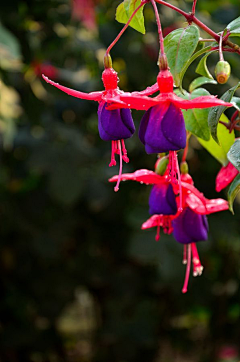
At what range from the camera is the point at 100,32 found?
1.66 metres

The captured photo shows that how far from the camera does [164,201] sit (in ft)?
2.17

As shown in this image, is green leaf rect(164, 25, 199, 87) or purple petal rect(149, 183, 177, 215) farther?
purple petal rect(149, 183, 177, 215)

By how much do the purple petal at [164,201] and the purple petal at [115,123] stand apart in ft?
0.44

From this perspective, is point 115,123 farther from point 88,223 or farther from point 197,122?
point 88,223

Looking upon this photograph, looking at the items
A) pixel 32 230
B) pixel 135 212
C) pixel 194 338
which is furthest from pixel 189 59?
pixel 194 338

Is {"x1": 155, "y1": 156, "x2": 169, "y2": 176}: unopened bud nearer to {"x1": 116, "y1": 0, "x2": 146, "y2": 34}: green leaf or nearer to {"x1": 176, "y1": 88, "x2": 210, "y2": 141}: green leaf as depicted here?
{"x1": 176, "y1": 88, "x2": 210, "y2": 141}: green leaf

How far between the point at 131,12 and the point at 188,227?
→ 0.26m

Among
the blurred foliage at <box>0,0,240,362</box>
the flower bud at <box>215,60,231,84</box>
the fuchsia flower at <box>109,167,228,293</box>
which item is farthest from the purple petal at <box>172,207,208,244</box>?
the blurred foliage at <box>0,0,240,362</box>

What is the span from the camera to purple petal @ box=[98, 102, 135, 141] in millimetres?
546

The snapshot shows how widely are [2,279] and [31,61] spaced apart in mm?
831

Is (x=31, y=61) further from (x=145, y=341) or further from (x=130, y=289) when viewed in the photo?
(x=145, y=341)

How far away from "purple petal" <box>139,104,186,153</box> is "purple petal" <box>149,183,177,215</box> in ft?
0.46

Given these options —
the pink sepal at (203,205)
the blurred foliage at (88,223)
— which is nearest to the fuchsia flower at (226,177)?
the pink sepal at (203,205)

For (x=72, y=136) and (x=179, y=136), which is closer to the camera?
(x=179, y=136)
